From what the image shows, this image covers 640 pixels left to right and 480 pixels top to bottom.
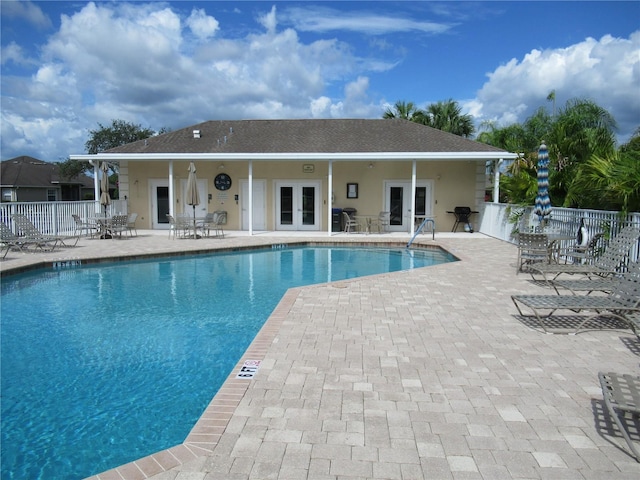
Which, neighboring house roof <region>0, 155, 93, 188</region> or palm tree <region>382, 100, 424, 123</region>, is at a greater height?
palm tree <region>382, 100, 424, 123</region>

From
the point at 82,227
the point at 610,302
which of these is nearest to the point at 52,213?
the point at 82,227

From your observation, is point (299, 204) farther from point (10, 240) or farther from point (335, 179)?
point (10, 240)

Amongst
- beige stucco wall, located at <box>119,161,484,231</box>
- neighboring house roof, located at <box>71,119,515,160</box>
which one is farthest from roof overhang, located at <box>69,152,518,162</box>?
beige stucco wall, located at <box>119,161,484,231</box>

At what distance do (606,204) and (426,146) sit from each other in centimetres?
848

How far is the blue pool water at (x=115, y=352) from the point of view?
3607mm

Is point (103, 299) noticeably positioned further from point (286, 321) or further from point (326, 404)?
point (326, 404)

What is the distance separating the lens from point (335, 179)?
18.8 m

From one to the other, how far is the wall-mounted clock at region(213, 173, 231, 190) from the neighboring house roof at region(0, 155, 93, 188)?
22.7 meters

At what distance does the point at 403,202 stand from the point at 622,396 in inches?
639

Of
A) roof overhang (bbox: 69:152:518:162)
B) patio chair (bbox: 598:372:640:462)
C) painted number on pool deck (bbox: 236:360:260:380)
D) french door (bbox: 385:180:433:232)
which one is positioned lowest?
painted number on pool deck (bbox: 236:360:260:380)

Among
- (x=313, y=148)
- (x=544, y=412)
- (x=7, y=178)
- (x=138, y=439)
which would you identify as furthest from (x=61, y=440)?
(x=7, y=178)

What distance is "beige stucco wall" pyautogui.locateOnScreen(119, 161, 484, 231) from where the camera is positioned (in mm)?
18469

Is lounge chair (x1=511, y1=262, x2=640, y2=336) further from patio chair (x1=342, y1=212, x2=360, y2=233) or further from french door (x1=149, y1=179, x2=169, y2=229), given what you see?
french door (x1=149, y1=179, x2=169, y2=229)

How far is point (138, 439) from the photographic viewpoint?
3.62 m
